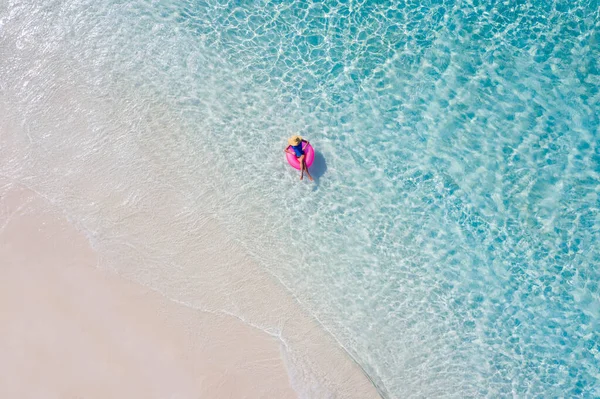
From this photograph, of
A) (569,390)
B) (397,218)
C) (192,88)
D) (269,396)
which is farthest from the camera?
(192,88)

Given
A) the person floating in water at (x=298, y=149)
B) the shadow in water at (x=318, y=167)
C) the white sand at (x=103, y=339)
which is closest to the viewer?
the white sand at (x=103, y=339)

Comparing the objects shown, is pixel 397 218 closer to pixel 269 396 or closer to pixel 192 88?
pixel 269 396

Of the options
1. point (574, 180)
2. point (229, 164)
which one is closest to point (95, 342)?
point (229, 164)

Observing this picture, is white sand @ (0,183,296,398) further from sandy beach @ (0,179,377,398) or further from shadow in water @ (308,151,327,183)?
shadow in water @ (308,151,327,183)

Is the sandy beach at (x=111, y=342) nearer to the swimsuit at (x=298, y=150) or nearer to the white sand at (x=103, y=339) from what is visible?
the white sand at (x=103, y=339)

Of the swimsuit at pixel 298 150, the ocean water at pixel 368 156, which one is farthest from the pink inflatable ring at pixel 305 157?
the ocean water at pixel 368 156

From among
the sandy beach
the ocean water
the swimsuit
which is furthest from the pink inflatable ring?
the sandy beach
